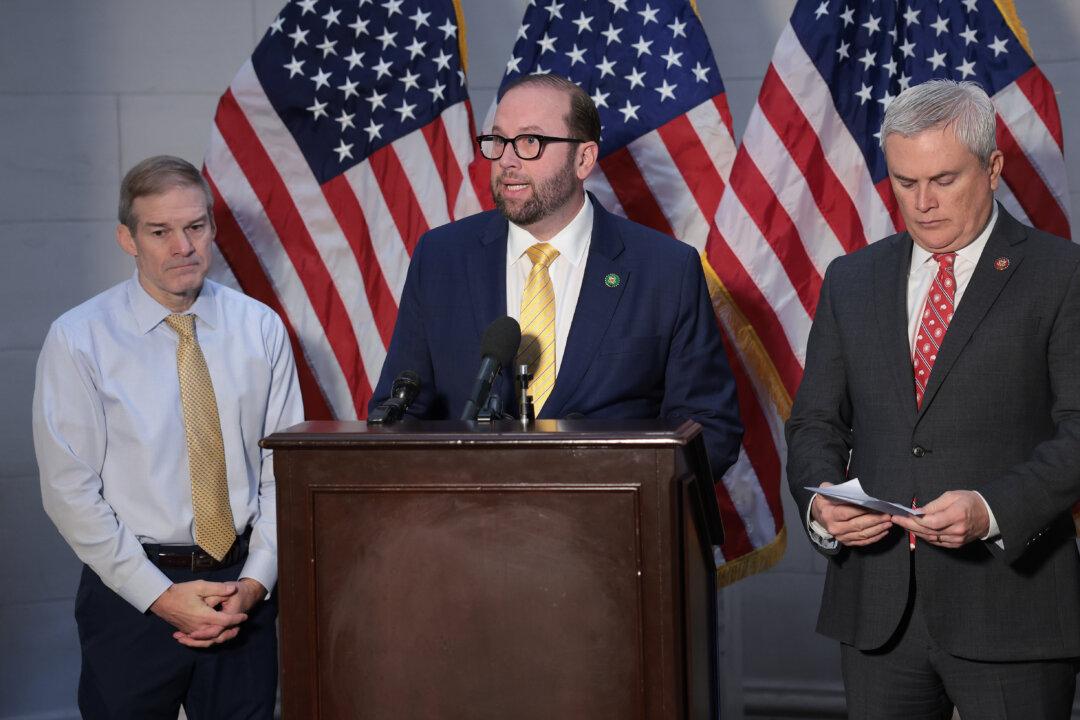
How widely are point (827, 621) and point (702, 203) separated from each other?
59.7 inches

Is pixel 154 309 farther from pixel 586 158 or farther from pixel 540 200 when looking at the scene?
pixel 586 158

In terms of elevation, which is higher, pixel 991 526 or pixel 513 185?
pixel 513 185

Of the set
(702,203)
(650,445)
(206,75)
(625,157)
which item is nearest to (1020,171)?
(702,203)

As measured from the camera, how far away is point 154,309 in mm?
2598

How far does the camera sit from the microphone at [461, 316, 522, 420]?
1.86m

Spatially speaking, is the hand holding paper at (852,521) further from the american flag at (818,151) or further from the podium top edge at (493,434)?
the american flag at (818,151)

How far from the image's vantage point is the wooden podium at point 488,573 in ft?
5.48

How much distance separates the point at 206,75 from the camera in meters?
4.03

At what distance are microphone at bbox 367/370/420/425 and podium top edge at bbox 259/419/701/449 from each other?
0.02 metres

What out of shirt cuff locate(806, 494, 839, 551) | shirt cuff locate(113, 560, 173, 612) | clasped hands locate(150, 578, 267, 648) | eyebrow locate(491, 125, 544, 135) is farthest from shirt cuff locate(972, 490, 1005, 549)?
shirt cuff locate(113, 560, 173, 612)

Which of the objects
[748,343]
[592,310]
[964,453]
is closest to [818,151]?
[748,343]

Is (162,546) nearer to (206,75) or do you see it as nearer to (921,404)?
(921,404)

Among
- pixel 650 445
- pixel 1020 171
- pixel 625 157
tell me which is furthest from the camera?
pixel 625 157

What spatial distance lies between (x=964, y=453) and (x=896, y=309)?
0.28 m
